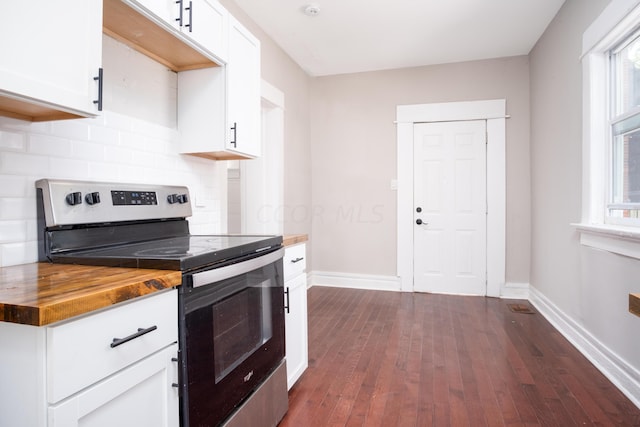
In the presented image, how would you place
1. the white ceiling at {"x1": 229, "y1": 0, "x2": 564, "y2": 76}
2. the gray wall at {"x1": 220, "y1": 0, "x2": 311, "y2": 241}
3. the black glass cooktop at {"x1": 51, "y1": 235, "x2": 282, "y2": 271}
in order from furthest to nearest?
1. the gray wall at {"x1": 220, "y1": 0, "x2": 311, "y2": 241}
2. the white ceiling at {"x1": 229, "y1": 0, "x2": 564, "y2": 76}
3. the black glass cooktop at {"x1": 51, "y1": 235, "x2": 282, "y2": 271}

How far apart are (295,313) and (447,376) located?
1034 mm

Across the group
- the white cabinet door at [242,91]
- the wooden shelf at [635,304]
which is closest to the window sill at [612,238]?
the wooden shelf at [635,304]

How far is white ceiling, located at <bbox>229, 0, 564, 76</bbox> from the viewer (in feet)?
9.91

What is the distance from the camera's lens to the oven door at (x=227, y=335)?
43.5 inches

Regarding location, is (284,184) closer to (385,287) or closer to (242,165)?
(242,165)

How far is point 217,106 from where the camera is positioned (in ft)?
6.46

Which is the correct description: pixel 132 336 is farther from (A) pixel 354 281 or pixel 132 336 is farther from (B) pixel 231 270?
(A) pixel 354 281

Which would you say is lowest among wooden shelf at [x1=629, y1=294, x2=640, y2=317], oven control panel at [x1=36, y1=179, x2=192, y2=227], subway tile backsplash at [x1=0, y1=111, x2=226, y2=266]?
wooden shelf at [x1=629, y1=294, x2=640, y2=317]

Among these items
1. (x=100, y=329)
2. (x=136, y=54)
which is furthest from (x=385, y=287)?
(x=100, y=329)

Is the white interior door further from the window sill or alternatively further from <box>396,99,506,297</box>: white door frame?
the window sill

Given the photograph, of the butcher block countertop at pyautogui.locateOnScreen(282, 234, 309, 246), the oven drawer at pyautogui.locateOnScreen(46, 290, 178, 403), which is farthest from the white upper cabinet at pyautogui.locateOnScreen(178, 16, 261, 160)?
the oven drawer at pyautogui.locateOnScreen(46, 290, 178, 403)

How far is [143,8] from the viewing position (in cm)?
142

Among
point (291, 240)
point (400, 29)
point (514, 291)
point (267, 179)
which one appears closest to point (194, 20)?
point (291, 240)

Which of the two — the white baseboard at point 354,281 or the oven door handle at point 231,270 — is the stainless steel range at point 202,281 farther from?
the white baseboard at point 354,281
